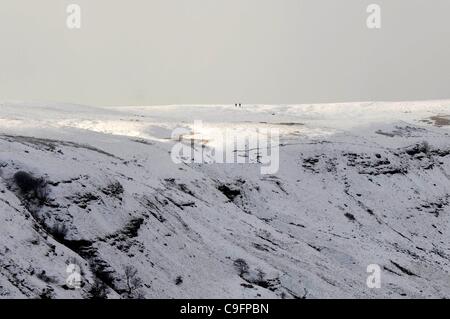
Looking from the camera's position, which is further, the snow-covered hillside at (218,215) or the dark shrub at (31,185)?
the dark shrub at (31,185)

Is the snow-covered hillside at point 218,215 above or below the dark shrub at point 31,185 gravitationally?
below

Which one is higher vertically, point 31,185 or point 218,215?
point 31,185

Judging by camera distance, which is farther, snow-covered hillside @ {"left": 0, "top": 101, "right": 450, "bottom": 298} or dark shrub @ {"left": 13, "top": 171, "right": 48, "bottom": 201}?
dark shrub @ {"left": 13, "top": 171, "right": 48, "bottom": 201}

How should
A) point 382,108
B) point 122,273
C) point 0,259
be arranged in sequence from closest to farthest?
point 0,259, point 122,273, point 382,108

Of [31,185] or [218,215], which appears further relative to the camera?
[218,215]

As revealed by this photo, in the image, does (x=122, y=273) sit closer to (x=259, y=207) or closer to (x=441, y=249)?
(x=259, y=207)

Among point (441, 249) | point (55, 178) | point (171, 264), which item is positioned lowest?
point (441, 249)

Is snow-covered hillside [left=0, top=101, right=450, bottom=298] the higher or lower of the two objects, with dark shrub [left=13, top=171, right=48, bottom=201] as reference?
lower
